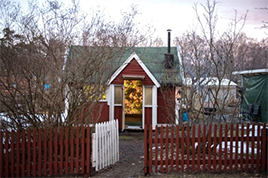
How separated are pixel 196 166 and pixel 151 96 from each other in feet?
24.6

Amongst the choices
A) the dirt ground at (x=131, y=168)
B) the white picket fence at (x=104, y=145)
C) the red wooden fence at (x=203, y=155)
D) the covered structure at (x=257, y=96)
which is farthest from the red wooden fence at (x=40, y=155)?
the covered structure at (x=257, y=96)

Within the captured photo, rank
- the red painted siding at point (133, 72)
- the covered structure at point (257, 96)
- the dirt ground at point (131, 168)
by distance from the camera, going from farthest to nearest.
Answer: the covered structure at point (257, 96) < the red painted siding at point (133, 72) < the dirt ground at point (131, 168)

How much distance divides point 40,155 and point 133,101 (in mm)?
10396

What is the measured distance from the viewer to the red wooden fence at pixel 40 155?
6305mm

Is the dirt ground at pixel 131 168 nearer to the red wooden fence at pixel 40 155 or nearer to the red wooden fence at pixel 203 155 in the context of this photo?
the red wooden fence at pixel 203 155

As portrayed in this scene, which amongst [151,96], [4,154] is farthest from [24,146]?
[151,96]

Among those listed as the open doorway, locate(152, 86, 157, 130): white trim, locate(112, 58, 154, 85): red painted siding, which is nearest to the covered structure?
locate(152, 86, 157, 130): white trim

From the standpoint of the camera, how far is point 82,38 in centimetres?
787

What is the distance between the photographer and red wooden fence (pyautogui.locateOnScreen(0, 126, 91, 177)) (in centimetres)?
630

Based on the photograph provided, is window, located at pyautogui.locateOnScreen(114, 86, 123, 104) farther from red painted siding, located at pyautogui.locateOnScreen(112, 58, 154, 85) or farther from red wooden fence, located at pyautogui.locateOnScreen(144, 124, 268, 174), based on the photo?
red wooden fence, located at pyautogui.locateOnScreen(144, 124, 268, 174)

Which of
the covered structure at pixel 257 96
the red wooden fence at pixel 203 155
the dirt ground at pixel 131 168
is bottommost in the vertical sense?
the dirt ground at pixel 131 168

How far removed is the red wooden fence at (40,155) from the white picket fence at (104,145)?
26 cm

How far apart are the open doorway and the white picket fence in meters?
7.78

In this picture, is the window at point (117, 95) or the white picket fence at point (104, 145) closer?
the white picket fence at point (104, 145)
